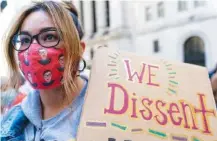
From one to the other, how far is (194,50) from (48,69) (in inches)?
652

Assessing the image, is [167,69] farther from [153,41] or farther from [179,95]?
[153,41]

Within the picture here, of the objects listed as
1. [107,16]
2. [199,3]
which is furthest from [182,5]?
[107,16]

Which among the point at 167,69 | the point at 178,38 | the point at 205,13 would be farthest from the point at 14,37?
the point at 178,38

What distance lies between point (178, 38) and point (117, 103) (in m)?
16.3

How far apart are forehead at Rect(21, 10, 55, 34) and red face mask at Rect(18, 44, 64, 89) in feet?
0.15

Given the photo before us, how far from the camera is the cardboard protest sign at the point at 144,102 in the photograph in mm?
1033

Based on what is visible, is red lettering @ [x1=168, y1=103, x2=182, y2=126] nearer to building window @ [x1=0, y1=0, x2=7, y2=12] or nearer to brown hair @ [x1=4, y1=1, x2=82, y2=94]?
brown hair @ [x1=4, y1=1, x2=82, y2=94]

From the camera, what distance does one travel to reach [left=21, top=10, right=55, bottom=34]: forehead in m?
1.09

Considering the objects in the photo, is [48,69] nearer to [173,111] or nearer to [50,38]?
[50,38]

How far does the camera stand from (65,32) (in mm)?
1062

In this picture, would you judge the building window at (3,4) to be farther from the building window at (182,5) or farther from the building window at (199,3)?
the building window at (182,5)

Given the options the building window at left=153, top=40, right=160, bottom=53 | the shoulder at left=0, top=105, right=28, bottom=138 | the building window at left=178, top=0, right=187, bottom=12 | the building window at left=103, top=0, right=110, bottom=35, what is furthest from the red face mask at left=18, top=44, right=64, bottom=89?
the building window at left=103, top=0, right=110, bottom=35

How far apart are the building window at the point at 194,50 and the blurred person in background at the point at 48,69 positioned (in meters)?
15.7

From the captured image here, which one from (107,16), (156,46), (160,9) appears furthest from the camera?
(107,16)
